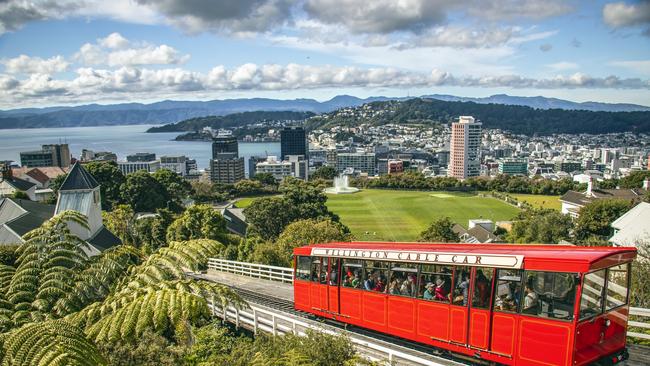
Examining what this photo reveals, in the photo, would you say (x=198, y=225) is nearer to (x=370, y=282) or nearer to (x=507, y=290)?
(x=370, y=282)

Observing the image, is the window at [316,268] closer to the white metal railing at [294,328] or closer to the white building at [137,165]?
the white metal railing at [294,328]

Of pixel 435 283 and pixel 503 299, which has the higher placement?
pixel 503 299

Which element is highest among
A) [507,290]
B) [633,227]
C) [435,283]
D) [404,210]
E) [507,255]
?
[507,255]

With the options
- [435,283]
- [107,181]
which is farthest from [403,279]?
[107,181]

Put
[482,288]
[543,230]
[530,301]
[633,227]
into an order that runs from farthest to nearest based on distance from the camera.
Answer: [543,230] < [633,227] < [482,288] < [530,301]

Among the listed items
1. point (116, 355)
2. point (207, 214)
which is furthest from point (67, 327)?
point (207, 214)

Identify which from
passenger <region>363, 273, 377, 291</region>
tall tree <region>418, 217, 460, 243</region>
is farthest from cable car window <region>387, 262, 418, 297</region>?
tall tree <region>418, 217, 460, 243</region>

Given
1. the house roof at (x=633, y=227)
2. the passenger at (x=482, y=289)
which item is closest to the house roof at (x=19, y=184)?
the house roof at (x=633, y=227)
